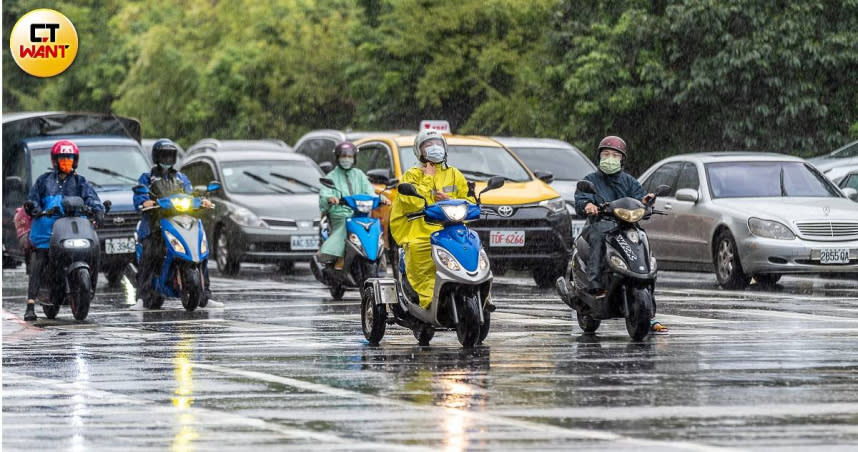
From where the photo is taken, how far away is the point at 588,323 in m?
14.8

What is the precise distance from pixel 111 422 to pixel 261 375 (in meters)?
2.35

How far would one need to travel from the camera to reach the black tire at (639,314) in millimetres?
13828

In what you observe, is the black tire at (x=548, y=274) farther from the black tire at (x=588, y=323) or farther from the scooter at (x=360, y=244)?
the black tire at (x=588, y=323)

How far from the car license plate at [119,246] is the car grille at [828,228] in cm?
852

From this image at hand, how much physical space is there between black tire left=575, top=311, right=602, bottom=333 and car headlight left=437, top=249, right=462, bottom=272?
184cm

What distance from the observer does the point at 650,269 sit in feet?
46.1

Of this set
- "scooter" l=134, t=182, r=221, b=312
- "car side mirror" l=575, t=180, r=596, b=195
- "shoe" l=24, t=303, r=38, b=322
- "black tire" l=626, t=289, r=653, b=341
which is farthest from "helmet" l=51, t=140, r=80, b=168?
"black tire" l=626, t=289, r=653, b=341

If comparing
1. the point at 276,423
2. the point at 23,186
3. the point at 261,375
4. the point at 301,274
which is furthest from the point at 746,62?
the point at 276,423

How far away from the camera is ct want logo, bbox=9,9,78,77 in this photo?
58.9 m

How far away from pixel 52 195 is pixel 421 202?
5.52 meters

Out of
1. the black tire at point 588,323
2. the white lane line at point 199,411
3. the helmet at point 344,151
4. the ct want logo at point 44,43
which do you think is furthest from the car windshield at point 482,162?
the ct want logo at point 44,43

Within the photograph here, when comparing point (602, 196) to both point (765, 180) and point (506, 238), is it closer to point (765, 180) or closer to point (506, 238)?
point (506, 238)

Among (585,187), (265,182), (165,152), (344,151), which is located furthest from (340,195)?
(265,182)

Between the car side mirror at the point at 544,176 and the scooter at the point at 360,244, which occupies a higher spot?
the car side mirror at the point at 544,176
